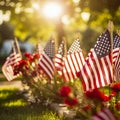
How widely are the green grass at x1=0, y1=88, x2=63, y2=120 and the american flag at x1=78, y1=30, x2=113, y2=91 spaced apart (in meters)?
2.23

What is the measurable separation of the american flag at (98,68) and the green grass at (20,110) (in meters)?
2.23

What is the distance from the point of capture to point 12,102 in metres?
16.2

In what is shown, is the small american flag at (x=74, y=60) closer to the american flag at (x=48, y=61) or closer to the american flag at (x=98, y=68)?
the american flag at (x=48, y=61)

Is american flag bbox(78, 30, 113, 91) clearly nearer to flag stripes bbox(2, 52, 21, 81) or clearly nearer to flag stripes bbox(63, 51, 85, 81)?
flag stripes bbox(63, 51, 85, 81)

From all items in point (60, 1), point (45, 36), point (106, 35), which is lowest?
point (45, 36)

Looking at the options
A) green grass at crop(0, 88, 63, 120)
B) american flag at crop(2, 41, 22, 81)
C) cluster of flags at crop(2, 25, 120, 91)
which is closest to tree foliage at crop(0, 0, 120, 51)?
american flag at crop(2, 41, 22, 81)

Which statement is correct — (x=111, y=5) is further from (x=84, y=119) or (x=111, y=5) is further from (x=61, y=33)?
(x=84, y=119)

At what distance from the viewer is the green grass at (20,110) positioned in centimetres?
1288

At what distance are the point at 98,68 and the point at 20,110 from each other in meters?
4.42

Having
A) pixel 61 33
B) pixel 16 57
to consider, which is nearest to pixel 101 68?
pixel 16 57

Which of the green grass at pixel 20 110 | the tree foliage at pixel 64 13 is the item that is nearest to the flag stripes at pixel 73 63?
the green grass at pixel 20 110

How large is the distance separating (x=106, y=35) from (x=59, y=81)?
5612 millimetres

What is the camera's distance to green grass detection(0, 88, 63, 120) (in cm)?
1288

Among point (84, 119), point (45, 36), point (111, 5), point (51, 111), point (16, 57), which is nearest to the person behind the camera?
point (84, 119)
